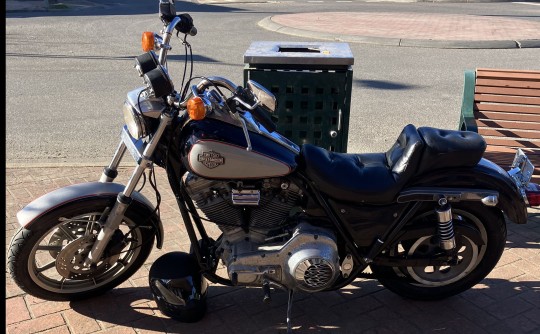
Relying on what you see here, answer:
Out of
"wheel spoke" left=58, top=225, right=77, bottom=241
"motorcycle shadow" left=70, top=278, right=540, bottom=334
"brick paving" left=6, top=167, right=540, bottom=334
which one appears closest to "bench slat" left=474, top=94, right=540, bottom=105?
"brick paving" left=6, top=167, right=540, bottom=334

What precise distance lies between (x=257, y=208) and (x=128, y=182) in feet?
2.32

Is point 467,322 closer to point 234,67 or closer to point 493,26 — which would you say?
point 234,67

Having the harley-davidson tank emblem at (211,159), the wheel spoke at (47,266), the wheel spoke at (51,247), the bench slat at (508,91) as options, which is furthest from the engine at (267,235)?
the bench slat at (508,91)

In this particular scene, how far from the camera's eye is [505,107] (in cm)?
519

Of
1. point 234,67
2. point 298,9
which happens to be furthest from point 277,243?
point 298,9

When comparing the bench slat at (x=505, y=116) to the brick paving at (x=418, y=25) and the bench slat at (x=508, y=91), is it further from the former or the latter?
the brick paving at (x=418, y=25)

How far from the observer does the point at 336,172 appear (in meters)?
3.22

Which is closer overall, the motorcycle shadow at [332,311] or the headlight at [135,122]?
the headlight at [135,122]

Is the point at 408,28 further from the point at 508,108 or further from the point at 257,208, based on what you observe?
the point at 257,208

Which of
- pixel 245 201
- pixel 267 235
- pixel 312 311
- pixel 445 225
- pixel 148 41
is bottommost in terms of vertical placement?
pixel 312 311

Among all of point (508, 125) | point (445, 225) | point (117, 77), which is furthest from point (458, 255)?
point (117, 77)

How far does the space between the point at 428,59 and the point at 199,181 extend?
9.39m

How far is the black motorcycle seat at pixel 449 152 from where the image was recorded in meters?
3.25

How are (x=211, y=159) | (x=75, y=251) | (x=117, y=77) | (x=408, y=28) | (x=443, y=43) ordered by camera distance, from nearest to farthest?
1. (x=211, y=159)
2. (x=75, y=251)
3. (x=117, y=77)
4. (x=443, y=43)
5. (x=408, y=28)
